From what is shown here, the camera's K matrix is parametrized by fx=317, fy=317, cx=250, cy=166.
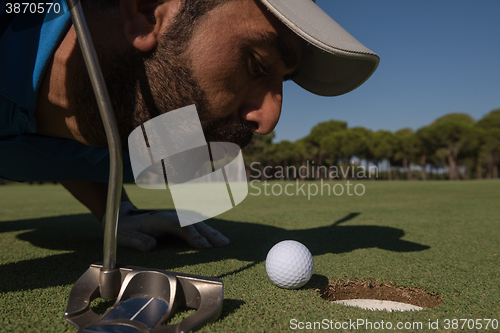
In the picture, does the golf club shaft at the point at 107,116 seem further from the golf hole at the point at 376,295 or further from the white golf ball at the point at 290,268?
the golf hole at the point at 376,295

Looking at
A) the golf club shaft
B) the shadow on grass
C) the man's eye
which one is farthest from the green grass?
the man's eye

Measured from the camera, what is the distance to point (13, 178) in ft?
8.75

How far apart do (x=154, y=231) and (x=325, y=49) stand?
77.5 inches

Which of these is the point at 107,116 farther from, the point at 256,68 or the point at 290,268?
the point at 290,268

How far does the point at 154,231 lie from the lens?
2570 mm

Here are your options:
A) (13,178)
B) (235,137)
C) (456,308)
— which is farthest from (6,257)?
(456,308)

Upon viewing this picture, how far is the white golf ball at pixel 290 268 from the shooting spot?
1536 millimetres

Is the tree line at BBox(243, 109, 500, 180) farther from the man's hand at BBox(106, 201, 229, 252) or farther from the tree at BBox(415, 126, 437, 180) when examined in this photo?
the man's hand at BBox(106, 201, 229, 252)

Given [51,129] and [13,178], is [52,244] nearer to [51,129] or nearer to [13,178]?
[13,178]

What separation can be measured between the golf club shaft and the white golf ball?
2.58 feet

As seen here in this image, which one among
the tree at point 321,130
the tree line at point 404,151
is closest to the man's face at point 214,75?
the tree line at point 404,151

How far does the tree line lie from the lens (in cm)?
3562

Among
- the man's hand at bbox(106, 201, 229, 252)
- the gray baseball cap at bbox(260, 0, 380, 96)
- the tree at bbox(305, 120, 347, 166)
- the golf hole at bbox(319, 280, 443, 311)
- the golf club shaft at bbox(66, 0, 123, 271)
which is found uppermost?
the tree at bbox(305, 120, 347, 166)

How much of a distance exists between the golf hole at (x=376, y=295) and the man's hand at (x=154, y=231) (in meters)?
1.05
